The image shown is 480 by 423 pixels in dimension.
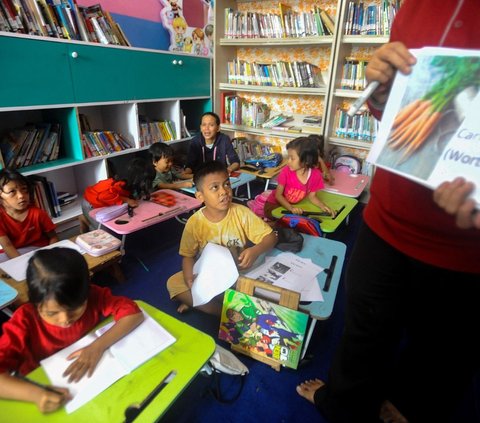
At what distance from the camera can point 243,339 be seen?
152 cm

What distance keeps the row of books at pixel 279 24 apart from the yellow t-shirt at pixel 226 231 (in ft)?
8.86

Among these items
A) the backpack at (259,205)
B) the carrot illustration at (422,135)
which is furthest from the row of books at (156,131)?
the carrot illustration at (422,135)

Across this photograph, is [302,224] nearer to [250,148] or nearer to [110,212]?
[110,212]

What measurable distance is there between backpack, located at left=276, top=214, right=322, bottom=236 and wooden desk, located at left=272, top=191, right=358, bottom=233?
2.2 inches

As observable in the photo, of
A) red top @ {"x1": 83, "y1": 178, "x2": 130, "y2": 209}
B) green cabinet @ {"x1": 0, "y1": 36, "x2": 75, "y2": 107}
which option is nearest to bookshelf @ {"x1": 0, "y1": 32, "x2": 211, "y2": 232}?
green cabinet @ {"x1": 0, "y1": 36, "x2": 75, "y2": 107}

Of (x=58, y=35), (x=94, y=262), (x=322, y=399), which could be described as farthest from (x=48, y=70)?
(x=322, y=399)

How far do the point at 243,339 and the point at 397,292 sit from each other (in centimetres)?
89

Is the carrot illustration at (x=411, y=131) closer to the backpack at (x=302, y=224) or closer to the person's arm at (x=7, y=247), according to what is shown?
the backpack at (x=302, y=224)

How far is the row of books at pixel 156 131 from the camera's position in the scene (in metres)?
3.20

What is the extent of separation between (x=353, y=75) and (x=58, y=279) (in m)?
3.45

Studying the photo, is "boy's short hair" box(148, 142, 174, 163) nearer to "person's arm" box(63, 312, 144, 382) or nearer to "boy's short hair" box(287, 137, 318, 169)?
"boy's short hair" box(287, 137, 318, 169)

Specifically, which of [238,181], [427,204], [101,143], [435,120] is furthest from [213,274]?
[101,143]

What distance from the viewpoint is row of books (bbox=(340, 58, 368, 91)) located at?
333cm

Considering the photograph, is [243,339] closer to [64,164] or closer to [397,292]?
[397,292]
